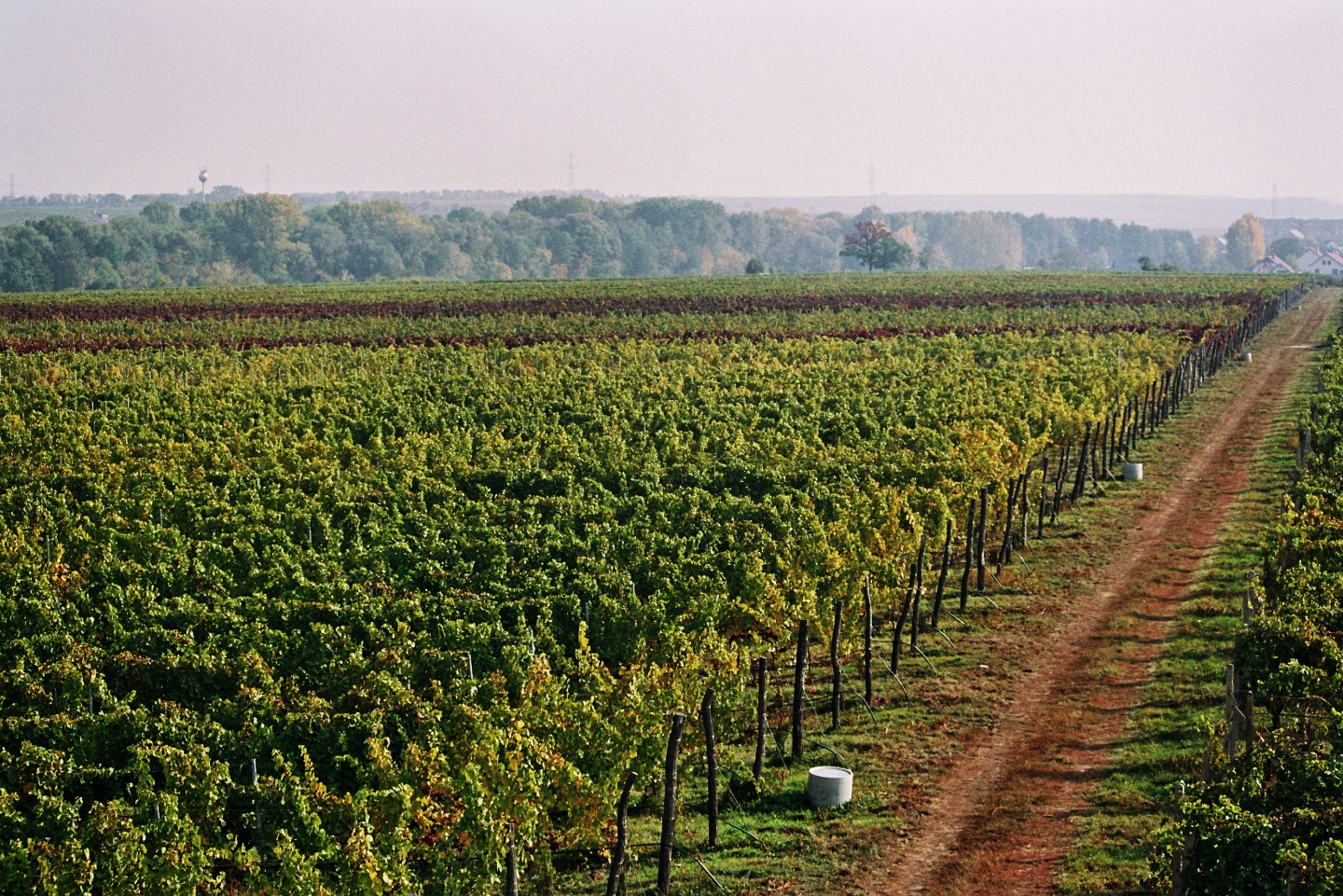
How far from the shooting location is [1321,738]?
48.8 feet

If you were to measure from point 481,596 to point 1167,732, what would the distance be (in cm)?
868

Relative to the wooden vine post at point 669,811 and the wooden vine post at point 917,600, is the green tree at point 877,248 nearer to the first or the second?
the wooden vine post at point 917,600

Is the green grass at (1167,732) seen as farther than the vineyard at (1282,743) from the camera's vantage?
Yes

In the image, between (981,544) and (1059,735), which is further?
(981,544)

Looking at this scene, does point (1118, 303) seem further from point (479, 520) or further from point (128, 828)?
point (128, 828)

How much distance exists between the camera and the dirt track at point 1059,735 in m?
13.7

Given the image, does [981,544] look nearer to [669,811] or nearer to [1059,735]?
[1059,735]

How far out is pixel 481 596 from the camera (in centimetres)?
1730

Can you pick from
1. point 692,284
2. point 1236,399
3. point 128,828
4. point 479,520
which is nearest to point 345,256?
point 692,284

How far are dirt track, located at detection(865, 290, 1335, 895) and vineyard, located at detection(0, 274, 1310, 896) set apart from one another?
1912 mm

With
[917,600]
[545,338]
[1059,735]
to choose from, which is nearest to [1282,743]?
[1059,735]

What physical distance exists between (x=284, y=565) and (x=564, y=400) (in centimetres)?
1818

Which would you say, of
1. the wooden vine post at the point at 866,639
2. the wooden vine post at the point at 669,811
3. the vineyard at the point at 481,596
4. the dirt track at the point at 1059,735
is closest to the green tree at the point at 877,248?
the vineyard at the point at 481,596

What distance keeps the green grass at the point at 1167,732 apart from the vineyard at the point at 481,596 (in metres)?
1.67
